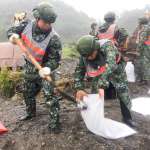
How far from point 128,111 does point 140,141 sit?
60cm

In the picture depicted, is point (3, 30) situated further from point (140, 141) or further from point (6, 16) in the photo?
Answer: point (140, 141)

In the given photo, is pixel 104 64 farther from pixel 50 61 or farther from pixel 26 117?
pixel 26 117

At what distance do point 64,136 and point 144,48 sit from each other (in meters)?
4.70

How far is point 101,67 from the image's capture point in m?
6.45

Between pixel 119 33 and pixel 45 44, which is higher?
pixel 119 33

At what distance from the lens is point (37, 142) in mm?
6457

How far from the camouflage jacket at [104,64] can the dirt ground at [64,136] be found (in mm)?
701

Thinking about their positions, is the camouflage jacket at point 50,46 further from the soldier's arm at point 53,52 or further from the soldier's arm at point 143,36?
the soldier's arm at point 143,36

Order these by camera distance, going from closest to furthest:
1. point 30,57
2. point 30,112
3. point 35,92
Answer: point 30,57
point 35,92
point 30,112

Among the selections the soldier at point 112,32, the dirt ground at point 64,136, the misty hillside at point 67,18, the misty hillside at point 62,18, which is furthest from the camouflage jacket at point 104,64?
the misty hillside at point 67,18

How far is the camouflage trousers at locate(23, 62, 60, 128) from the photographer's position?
649 centimetres

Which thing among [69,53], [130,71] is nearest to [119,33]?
[130,71]

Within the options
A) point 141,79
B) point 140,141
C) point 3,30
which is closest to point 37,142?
point 140,141

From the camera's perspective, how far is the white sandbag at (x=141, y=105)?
8.20 metres
